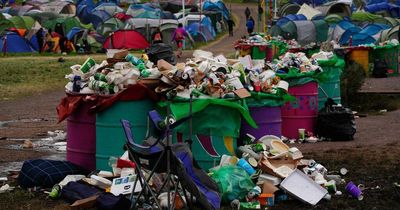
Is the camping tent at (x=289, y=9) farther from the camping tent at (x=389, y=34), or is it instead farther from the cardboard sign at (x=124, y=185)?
the cardboard sign at (x=124, y=185)

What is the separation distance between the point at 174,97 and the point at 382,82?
15.7 m

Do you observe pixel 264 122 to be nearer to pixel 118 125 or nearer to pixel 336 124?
pixel 118 125

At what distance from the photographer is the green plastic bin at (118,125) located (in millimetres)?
9625

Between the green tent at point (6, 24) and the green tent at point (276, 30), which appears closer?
the green tent at point (276, 30)

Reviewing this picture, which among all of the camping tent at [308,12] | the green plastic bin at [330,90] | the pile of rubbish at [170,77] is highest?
the pile of rubbish at [170,77]

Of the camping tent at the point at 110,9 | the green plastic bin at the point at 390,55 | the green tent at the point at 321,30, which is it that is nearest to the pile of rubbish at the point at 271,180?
the green plastic bin at the point at 390,55

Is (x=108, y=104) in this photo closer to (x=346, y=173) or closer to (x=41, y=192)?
(x=41, y=192)

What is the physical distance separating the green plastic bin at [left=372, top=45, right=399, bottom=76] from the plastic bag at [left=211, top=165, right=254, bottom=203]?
18669 mm

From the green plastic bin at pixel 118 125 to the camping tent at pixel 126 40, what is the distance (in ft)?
93.1

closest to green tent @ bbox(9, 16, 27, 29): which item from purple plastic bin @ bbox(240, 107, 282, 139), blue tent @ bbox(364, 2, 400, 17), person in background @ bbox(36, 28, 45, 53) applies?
person in background @ bbox(36, 28, 45, 53)

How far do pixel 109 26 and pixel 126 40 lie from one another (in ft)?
16.7

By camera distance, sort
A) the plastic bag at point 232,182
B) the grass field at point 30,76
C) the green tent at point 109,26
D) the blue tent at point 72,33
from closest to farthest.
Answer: the plastic bag at point 232,182 < the grass field at point 30,76 < the blue tent at point 72,33 < the green tent at point 109,26

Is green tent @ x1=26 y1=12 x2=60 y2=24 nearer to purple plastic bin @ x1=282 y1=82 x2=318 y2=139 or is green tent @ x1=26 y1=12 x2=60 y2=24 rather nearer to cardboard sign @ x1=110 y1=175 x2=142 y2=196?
purple plastic bin @ x1=282 y1=82 x2=318 y2=139

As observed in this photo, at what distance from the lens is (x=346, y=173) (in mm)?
10039
